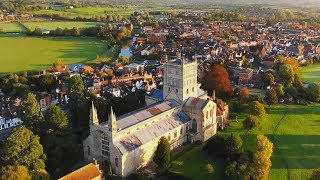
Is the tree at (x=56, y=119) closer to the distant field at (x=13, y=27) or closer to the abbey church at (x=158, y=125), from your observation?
the abbey church at (x=158, y=125)

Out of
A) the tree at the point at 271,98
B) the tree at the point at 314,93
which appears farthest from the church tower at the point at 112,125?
the tree at the point at 314,93

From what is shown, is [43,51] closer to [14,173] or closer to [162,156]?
[162,156]

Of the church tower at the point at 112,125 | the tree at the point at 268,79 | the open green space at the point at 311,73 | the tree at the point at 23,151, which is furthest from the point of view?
the open green space at the point at 311,73

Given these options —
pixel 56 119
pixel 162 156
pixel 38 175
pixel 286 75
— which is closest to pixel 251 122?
pixel 162 156

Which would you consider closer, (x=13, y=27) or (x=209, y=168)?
(x=209, y=168)

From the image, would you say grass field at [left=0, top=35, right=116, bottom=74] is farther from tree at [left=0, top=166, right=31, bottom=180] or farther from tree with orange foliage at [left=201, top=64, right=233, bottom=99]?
tree at [left=0, top=166, right=31, bottom=180]

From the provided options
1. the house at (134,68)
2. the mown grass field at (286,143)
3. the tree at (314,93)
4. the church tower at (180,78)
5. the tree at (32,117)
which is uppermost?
the church tower at (180,78)
